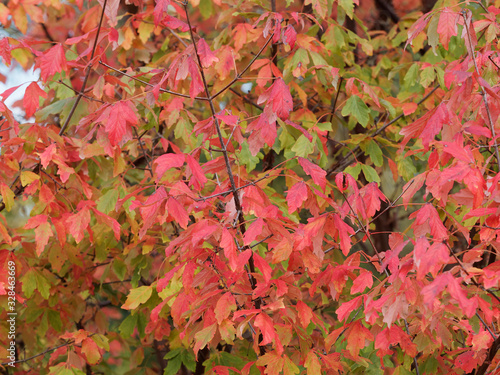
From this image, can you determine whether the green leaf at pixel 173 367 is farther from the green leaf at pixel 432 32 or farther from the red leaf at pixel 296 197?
the green leaf at pixel 432 32

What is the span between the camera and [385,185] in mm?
5391

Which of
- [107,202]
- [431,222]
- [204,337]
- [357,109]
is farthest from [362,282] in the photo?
[107,202]

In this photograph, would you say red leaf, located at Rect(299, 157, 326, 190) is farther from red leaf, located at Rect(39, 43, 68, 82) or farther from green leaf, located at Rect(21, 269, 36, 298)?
green leaf, located at Rect(21, 269, 36, 298)

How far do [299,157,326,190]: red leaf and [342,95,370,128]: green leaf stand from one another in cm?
105

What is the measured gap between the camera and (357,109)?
2.73 m

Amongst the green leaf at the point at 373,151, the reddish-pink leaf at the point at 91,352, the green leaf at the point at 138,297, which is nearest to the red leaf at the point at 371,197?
the green leaf at the point at 373,151

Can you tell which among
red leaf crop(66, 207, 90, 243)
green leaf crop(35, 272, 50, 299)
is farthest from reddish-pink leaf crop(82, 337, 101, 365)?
red leaf crop(66, 207, 90, 243)

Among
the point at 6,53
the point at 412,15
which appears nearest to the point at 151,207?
the point at 6,53

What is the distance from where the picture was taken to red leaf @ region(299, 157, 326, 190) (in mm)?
1737

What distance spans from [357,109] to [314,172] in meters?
1.12

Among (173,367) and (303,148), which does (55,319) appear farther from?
(303,148)

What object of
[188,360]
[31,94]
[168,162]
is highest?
[31,94]

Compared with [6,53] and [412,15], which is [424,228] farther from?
[412,15]

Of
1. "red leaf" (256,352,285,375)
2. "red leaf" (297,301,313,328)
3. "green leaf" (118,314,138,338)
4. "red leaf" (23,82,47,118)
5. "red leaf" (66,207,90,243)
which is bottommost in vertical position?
"green leaf" (118,314,138,338)
